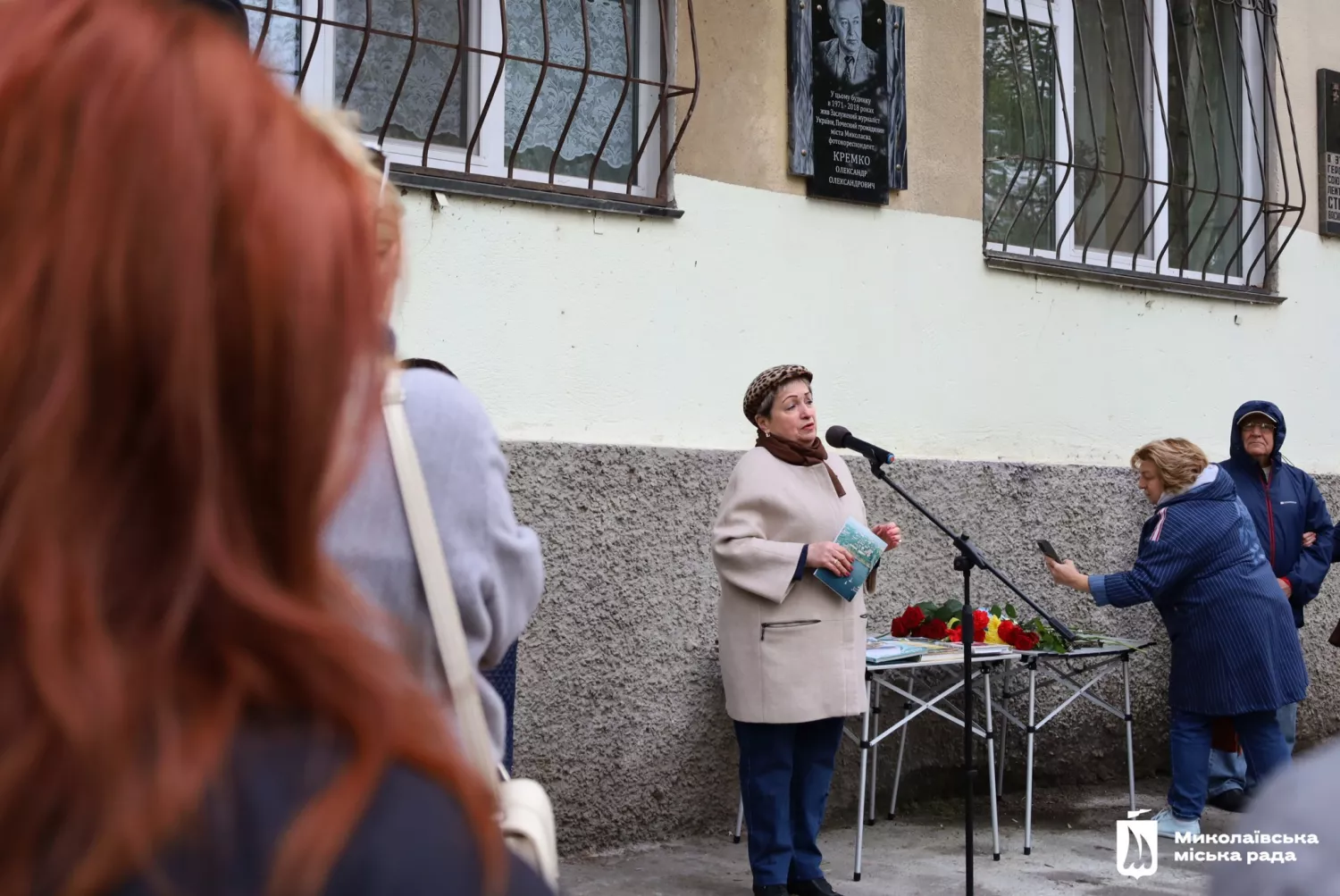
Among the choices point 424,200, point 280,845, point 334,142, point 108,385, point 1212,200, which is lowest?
point 280,845

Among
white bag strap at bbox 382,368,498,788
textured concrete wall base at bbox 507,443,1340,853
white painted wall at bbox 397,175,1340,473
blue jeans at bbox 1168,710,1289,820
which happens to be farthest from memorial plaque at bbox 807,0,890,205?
white bag strap at bbox 382,368,498,788

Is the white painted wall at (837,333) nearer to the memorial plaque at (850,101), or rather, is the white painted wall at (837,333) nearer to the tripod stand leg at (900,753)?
the memorial plaque at (850,101)

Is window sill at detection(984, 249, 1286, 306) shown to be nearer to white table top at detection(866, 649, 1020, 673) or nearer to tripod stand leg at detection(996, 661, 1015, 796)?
tripod stand leg at detection(996, 661, 1015, 796)

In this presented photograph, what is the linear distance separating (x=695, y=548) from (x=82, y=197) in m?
4.80

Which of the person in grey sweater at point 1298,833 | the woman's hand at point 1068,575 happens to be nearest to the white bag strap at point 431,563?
the person in grey sweater at point 1298,833

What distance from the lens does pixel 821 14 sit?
6.02 metres

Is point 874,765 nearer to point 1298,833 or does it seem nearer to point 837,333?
point 837,333

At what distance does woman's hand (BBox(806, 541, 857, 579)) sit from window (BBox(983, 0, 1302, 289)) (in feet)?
7.47

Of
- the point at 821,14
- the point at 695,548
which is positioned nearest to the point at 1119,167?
the point at 821,14

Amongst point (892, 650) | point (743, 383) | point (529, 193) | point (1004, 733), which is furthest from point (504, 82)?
point (1004, 733)

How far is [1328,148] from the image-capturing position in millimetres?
7840

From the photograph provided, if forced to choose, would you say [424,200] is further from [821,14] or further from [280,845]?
[280,845]

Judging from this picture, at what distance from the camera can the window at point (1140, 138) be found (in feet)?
22.5

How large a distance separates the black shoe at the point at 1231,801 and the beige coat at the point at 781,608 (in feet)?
8.31
